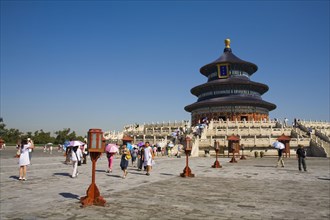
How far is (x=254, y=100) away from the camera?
167ft

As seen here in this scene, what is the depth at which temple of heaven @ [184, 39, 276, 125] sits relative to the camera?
167ft

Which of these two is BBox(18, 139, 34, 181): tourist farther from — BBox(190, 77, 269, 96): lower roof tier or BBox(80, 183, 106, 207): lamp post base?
BBox(190, 77, 269, 96): lower roof tier

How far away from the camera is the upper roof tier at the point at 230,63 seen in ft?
188

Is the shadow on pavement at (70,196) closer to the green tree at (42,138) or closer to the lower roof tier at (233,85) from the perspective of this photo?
the lower roof tier at (233,85)

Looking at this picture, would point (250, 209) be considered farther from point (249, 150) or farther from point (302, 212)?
point (249, 150)

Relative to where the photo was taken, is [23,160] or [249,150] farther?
[249,150]

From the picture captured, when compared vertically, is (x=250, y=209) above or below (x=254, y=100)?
below

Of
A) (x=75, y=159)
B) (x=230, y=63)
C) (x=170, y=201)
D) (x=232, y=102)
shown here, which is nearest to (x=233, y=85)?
(x=232, y=102)

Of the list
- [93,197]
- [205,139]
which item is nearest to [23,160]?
[93,197]

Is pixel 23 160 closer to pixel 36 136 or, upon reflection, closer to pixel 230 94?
pixel 230 94

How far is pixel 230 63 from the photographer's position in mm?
57031

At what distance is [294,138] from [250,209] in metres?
29.7

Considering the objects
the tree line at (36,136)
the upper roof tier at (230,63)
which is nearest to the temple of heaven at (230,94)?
the upper roof tier at (230,63)

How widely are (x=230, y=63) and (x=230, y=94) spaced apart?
7.54 metres
